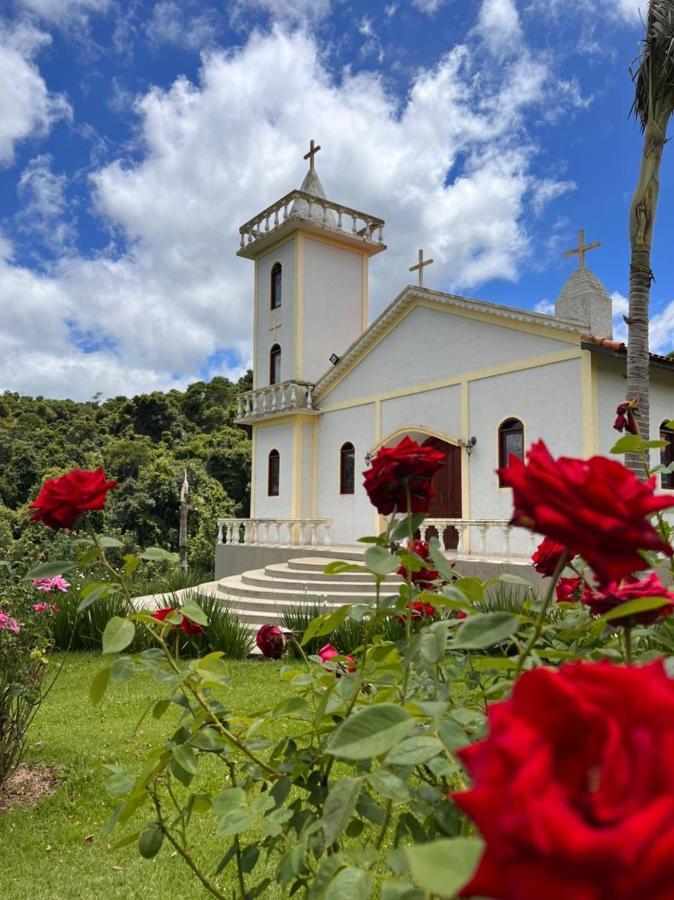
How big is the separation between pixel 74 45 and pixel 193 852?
16.1 m

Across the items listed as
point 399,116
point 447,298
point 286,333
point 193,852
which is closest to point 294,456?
point 286,333

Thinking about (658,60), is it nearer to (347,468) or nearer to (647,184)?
(647,184)

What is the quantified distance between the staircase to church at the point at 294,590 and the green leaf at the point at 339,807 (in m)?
9.40

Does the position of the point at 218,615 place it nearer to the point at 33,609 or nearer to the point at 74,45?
the point at 33,609

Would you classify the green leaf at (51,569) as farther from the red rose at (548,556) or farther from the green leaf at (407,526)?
the red rose at (548,556)

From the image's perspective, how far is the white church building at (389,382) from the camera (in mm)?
11969

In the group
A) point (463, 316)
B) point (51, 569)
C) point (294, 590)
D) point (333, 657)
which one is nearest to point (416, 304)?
point (463, 316)

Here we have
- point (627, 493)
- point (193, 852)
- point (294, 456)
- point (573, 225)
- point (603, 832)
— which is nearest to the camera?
point (603, 832)

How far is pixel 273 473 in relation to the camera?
18.6 m

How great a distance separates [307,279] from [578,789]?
18.2 m

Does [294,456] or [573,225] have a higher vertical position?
[573,225]

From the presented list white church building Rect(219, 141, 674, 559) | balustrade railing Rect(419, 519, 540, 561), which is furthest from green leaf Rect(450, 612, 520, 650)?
balustrade railing Rect(419, 519, 540, 561)

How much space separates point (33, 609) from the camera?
510 centimetres

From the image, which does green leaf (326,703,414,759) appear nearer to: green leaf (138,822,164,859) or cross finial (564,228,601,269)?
green leaf (138,822,164,859)
